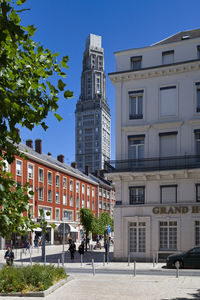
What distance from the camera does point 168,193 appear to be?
3081cm

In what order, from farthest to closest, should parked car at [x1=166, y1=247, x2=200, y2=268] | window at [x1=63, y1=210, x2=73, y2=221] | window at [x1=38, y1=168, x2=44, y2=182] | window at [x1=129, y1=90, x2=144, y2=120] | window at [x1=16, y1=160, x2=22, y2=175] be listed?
window at [x1=63, y1=210, x2=73, y2=221]
window at [x1=38, y1=168, x2=44, y2=182]
window at [x1=16, y1=160, x2=22, y2=175]
window at [x1=129, y1=90, x2=144, y2=120]
parked car at [x1=166, y1=247, x2=200, y2=268]

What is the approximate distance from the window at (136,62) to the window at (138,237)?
39.5 ft

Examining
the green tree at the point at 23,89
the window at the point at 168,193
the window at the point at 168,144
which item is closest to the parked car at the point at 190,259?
the window at the point at 168,193

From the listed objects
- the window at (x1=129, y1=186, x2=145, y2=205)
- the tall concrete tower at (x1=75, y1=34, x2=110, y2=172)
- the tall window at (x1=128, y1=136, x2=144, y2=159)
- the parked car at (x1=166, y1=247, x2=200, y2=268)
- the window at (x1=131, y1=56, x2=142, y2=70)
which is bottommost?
the parked car at (x1=166, y1=247, x2=200, y2=268)

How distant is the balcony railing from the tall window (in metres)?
0.50

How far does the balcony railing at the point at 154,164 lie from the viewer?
98.9 ft

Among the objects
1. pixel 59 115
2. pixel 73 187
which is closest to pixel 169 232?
pixel 59 115

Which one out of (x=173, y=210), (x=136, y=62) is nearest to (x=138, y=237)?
(x=173, y=210)

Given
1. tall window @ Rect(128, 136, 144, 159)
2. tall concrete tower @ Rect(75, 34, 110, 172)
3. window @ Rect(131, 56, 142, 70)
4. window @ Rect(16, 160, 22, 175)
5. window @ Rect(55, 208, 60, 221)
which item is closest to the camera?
tall window @ Rect(128, 136, 144, 159)

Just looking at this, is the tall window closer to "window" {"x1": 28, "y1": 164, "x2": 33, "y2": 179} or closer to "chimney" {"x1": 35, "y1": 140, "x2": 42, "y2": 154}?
"window" {"x1": 28, "y1": 164, "x2": 33, "y2": 179}

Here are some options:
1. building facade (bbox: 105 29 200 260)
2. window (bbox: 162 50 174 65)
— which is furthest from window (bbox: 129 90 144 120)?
window (bbox: 162 50 174 65)

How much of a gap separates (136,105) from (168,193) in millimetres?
7206

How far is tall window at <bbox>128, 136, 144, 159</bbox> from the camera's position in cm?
3209

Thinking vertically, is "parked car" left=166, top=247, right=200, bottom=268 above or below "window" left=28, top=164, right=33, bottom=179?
below
